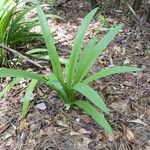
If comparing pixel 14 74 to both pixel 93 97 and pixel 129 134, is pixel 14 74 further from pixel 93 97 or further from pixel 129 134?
pixel 129 134

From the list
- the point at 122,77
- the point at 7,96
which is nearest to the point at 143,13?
the point at 122,77

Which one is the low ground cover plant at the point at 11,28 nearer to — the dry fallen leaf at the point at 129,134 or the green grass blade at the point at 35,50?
the green grass blade at the point at 35,50

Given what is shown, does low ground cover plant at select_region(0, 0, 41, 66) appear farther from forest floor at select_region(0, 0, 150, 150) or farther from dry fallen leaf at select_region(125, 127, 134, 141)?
dry fallen leaf at select_region(125, 127, 134, 141)

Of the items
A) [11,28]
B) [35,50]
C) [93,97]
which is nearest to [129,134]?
[93,97]

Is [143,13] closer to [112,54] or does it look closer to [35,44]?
[112,54]

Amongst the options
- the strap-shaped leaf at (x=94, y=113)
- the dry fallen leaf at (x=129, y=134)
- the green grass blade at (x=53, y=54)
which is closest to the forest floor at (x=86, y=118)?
the dry fallen leaf at (x=129, y=134)
